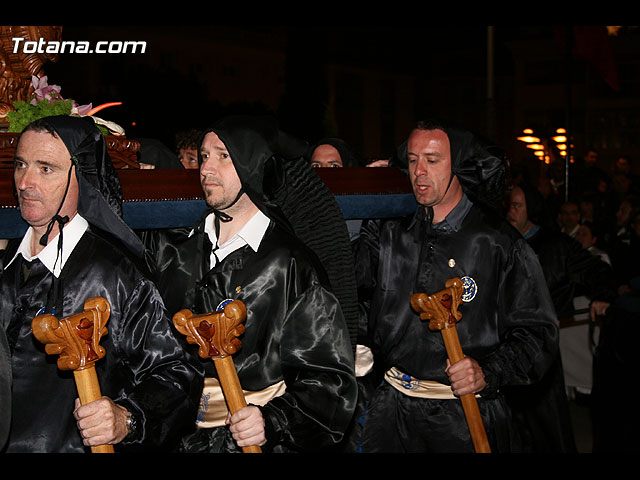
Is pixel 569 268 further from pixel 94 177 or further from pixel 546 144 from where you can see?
pixel 546 144

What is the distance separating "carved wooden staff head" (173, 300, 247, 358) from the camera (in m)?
2.61

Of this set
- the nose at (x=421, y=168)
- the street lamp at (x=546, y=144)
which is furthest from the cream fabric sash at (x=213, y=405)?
the street lamp at (x=546, y=144)

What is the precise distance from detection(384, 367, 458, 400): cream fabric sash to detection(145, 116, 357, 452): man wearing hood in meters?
0.92

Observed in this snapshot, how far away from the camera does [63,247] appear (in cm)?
285

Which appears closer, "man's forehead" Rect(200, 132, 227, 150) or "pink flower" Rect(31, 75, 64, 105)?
"man's forehead" Rect(200, 132, 227, 150)

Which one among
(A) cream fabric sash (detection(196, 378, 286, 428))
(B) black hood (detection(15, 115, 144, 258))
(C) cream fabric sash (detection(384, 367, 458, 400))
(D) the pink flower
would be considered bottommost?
(C) cream fabric sash (detection(384, 367, 458, 400))

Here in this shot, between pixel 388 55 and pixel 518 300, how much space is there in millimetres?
35650

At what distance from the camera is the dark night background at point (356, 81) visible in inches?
691

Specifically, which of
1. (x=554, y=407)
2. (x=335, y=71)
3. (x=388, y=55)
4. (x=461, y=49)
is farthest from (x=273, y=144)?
A: (x=461, y=49)

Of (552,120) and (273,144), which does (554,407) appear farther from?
(552,120)

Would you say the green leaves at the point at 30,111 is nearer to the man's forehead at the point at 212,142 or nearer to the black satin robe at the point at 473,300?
the man's forehead at the point at 212,142

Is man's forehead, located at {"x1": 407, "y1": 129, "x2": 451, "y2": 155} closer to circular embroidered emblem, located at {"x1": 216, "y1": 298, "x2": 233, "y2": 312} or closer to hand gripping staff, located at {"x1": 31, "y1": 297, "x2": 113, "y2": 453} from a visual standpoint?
circular embroidered emblem, located at {"x1": 216, "y1": 298, "x2": 233, "y2": 312}

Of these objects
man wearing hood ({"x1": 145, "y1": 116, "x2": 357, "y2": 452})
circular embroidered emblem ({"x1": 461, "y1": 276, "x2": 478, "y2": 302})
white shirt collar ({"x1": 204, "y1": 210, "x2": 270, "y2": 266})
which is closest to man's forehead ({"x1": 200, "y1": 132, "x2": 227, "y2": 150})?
man wearing hood ({"x1": 145, "y1": 116, "x2": 357, "y2": 452})

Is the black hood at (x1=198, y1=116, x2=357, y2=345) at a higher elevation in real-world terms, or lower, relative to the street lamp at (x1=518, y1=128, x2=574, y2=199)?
lower
